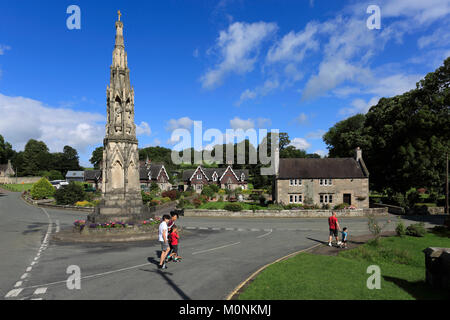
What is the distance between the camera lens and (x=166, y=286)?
28.8ft

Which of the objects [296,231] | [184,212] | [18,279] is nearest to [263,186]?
[184,212]

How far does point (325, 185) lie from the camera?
38.1 meters

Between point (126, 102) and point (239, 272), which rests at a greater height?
point (126, 102)

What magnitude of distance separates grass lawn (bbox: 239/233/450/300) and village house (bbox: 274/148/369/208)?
2429 cm

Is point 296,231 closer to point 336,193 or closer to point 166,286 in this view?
point 166,286

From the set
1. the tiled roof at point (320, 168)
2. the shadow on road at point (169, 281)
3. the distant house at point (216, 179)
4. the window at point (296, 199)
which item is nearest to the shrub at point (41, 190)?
the distant house at point (216, 179)

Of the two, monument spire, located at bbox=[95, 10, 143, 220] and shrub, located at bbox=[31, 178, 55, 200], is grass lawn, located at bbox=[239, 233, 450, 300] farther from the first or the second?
shrub, located at bbox=[31, 178, 55, 200]

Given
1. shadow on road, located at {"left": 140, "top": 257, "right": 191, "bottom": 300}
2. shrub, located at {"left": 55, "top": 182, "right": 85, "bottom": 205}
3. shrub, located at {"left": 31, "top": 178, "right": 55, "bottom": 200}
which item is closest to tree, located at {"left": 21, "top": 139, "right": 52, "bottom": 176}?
shrub, located at {"left": 31, "top": 178, "right": 55, "bottom": 200}

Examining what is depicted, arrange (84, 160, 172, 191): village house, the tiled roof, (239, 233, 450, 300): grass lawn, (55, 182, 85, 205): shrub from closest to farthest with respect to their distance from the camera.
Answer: (239, 233, 450, 300): grass lawn → the tiled roof → (55, 182, 85, 205): shrub → (84, 160, 172, 191): village house

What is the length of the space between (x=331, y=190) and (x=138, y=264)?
3259 cm

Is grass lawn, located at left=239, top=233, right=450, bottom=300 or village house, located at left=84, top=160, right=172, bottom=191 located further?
village house, located at left=84, top=160, right=172, bottom=191

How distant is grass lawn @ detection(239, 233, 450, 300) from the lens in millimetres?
7773

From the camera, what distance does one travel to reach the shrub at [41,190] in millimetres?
45969

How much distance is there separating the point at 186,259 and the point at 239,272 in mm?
3028
